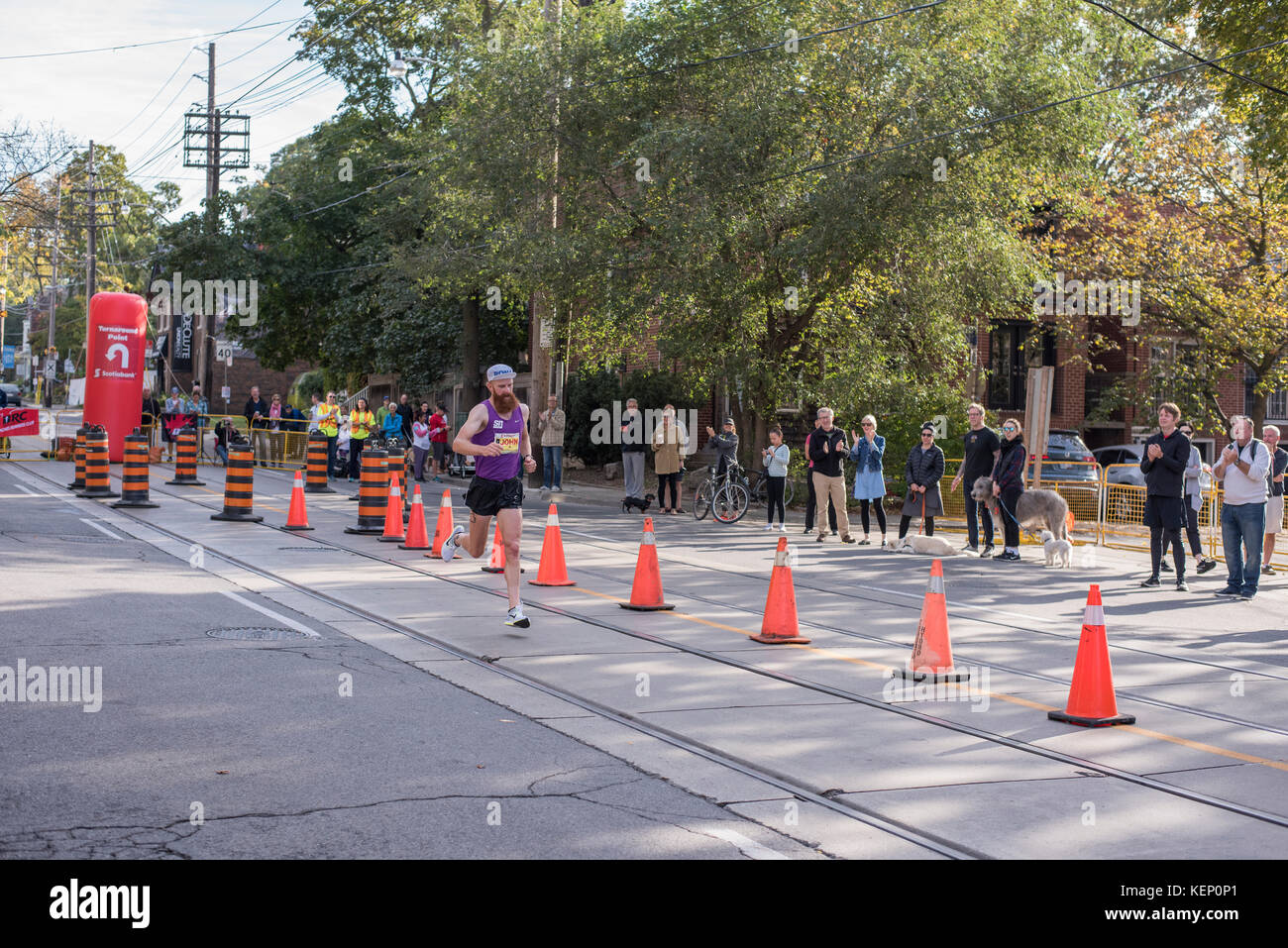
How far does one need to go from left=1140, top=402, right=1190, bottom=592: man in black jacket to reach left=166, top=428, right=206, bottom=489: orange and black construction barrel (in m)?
18.1

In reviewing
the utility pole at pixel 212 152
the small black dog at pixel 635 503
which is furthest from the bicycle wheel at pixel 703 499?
the utility pole at pixel 212 152

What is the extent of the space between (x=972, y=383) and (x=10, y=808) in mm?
27041

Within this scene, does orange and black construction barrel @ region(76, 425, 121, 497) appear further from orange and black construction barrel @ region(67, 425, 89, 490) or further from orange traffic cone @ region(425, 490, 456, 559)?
orange traffic cone @ region(425, 490, 456, 559)

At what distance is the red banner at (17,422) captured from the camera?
33.2 m

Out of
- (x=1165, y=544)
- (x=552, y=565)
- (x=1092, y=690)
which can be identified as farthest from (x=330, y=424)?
(x=1092, y=690)

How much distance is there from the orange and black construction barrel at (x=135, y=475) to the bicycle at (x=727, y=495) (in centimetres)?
912

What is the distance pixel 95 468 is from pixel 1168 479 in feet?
56.1

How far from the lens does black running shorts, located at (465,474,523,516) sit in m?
10.6

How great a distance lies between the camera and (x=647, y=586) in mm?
11883

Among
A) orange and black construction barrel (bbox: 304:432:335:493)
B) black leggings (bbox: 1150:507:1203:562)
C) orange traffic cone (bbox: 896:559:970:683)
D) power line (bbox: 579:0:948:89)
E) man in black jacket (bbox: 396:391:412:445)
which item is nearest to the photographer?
orange traffic cone (bbox: 896:559:970:683)

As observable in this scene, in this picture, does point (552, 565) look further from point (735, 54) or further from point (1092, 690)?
point (735, 54)

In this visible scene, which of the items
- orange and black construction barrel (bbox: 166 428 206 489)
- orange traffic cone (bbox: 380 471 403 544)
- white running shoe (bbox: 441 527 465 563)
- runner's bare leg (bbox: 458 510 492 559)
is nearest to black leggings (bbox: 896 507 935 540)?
orange traffic cone (bbox: 380 471 403 544)

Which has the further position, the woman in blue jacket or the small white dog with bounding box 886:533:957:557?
the woman in blue jacket

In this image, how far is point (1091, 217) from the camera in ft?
101
